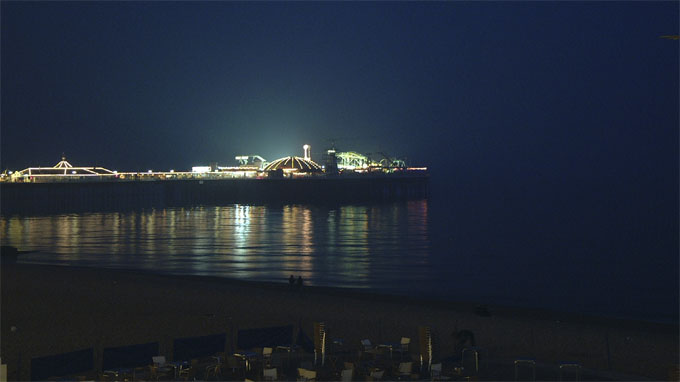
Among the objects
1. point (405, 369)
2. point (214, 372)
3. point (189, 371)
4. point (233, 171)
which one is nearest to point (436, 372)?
point (405, 369)

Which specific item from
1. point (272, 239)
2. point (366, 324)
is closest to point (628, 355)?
point (366, 324)

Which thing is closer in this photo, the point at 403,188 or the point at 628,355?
the point at 628,355

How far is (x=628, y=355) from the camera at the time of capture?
11.0 m

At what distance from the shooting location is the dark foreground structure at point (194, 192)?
6850 cm

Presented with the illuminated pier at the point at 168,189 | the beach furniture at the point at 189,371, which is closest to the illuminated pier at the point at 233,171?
the illuminated pier at the point at 168,189

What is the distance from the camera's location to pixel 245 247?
107 feet

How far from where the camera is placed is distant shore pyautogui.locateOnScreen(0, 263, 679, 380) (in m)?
10.8

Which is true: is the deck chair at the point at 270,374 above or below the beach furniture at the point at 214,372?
above

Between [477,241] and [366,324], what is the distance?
26.2 metres

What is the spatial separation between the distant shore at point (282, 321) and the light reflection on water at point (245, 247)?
16.0ft

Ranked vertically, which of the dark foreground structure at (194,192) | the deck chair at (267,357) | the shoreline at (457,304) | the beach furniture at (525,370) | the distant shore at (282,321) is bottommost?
the shoreline at (457,304)

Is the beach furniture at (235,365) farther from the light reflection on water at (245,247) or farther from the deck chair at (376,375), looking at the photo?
the light reflection on water at (245,247)

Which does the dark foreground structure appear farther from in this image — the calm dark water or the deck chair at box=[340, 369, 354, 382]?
the deck chair at box=[340, 369, 354, 382]

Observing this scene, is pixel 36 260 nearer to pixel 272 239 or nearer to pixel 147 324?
pixel 272 239
